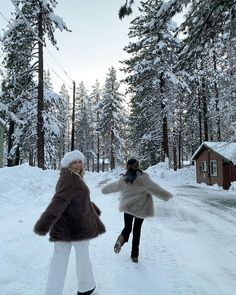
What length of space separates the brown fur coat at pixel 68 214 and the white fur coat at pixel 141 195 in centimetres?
201

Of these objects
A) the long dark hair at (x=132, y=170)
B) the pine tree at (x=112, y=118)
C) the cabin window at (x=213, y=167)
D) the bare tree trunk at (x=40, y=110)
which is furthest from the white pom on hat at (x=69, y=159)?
the pine tree at (x=112, y=118)

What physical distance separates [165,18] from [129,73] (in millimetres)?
30786

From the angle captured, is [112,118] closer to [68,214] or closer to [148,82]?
[148,82]

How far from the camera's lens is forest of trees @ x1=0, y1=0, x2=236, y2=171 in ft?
26.3

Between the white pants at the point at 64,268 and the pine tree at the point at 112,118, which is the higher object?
the pine tree at the point at 112,118

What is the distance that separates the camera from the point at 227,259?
6.97 meters

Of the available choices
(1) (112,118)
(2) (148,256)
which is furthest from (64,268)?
(1) (112,118)

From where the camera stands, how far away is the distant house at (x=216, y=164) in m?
27.8

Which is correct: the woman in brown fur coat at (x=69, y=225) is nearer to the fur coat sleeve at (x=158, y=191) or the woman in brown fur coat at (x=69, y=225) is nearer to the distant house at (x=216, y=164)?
the fur coat sleeve at (x=158, y=191)

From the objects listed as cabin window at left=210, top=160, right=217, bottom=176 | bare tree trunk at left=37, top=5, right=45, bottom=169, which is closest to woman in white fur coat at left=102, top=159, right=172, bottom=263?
bare tree trunk at left=37, top=5, right=45, bottom=169

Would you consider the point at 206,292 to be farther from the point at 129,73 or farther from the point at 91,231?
the point at 129,73

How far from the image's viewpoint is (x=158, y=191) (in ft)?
21.6

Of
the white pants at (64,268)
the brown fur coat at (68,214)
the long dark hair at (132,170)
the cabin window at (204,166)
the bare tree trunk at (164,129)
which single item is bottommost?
the white pants at (64,268)

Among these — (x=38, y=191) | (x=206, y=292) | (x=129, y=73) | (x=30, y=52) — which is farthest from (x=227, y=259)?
(x=129, y=73)
